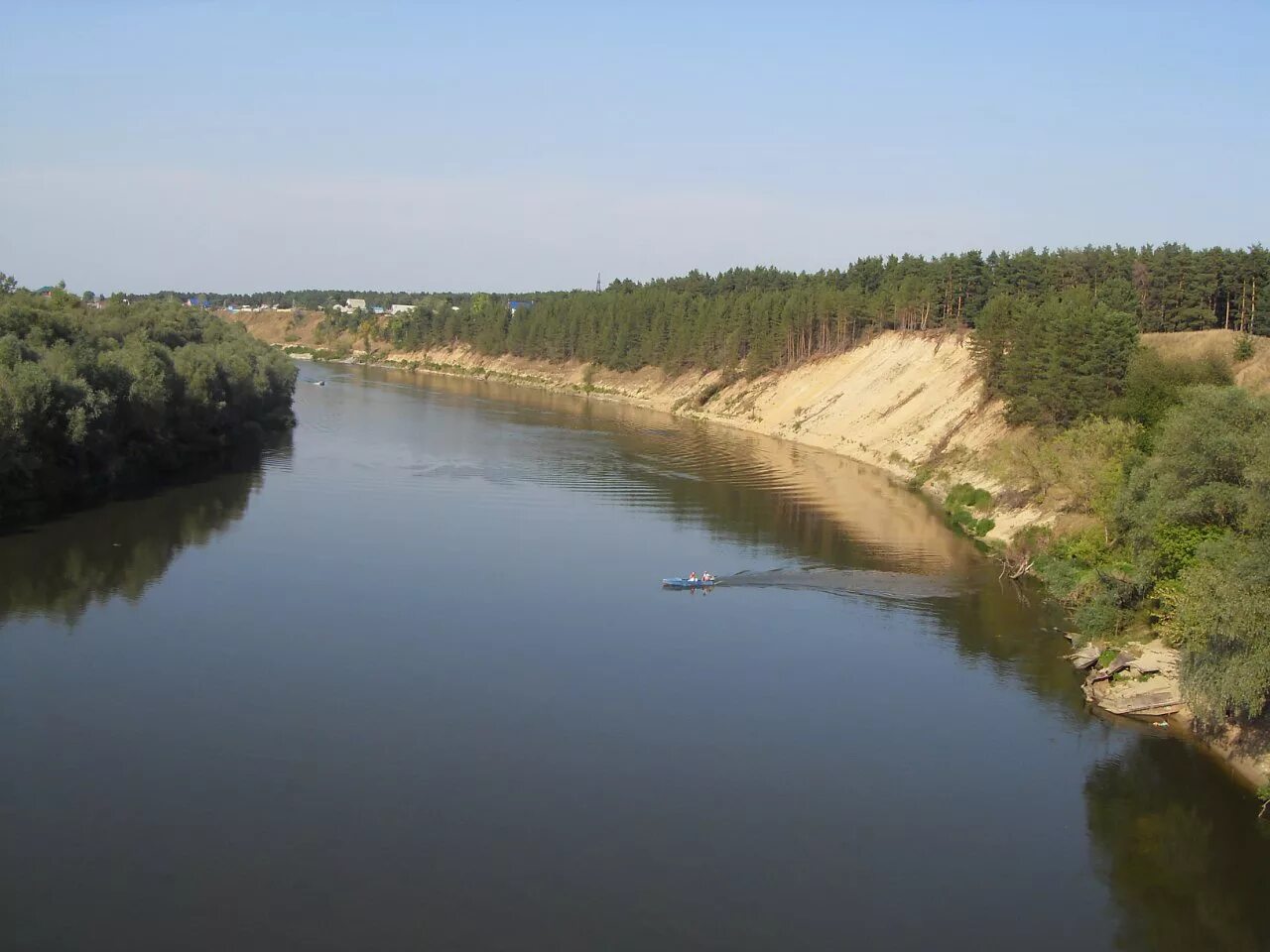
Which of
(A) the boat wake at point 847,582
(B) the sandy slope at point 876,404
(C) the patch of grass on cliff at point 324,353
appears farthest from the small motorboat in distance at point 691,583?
(C) the patch of grass on cliff at point 324,353

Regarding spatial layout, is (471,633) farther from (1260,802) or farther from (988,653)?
(1260,802)

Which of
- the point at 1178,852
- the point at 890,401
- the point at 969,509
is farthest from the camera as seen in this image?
the point at 890,401

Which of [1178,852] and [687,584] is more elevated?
[687,584]

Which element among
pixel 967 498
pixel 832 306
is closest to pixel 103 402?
pixel 967 498

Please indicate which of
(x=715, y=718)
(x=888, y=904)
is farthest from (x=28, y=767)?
(x=888, y=904)

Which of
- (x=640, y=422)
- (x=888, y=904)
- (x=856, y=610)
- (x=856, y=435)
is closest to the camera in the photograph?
(x=888, y=904)

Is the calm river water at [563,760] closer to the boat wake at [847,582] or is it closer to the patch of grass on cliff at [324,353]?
the boat wake at [847,582]

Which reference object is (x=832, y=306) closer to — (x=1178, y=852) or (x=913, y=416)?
(x=913, y=416)

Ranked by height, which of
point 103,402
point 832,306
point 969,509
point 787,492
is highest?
point 832,306
